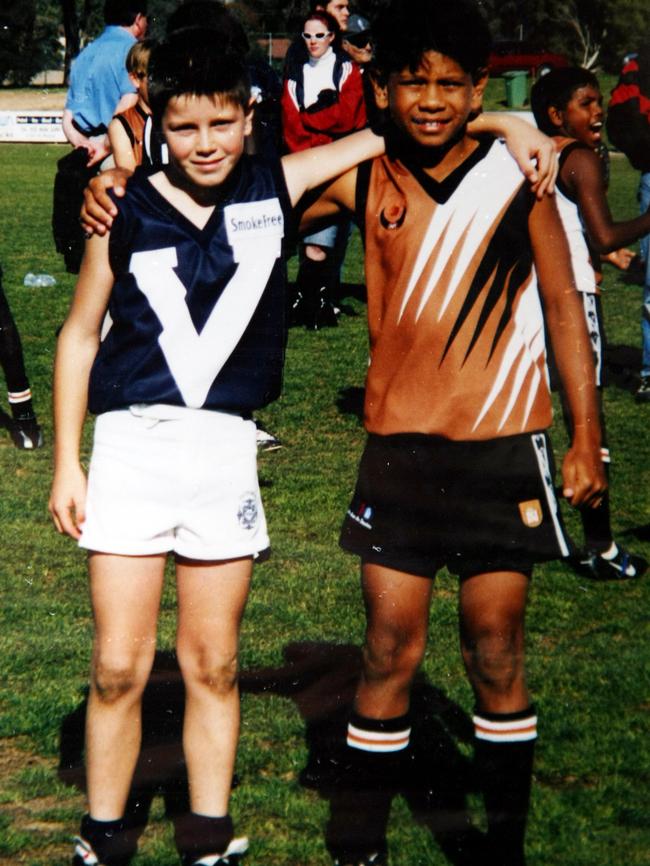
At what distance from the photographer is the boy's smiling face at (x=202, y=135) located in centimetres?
274

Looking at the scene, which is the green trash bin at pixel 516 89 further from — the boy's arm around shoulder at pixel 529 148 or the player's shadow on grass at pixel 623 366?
the boy's arm around shoulder at pixel 529 148

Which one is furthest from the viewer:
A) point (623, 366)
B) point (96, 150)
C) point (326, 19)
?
point (326, 19)

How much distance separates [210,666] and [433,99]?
1.34 m

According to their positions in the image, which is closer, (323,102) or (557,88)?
(557,88)

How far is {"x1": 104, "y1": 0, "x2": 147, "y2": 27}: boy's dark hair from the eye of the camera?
749cm

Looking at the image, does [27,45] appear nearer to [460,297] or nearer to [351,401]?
[351,401]

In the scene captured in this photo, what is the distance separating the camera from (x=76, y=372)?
2.82m

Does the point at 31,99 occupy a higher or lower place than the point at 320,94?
lower

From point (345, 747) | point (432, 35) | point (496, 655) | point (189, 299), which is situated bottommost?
point (345, 747)

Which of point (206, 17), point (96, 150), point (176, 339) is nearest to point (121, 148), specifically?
point (206, 17)

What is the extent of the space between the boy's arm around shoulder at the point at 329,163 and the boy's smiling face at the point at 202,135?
169 mm

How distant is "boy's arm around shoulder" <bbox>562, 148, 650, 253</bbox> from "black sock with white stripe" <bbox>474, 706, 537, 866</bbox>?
274 centimetres

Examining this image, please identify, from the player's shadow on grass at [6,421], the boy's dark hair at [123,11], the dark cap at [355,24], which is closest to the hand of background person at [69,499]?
the player's shadow on grass at [6,421]

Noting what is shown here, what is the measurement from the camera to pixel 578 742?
12.1ft
